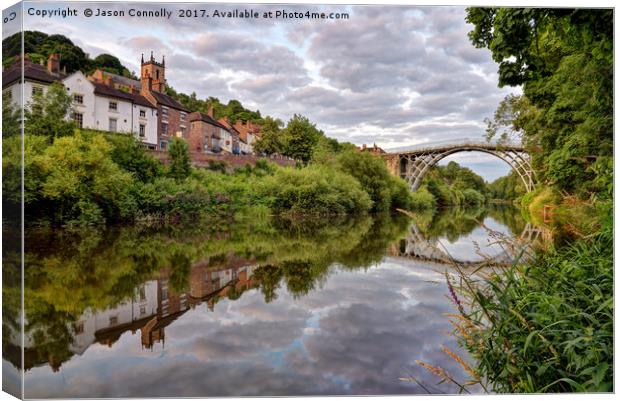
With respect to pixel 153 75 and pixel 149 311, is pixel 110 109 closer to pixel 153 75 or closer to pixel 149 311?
pixel 153 75

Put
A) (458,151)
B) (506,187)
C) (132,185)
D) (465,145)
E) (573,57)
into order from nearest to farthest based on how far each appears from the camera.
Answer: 1. (573,57)
2. (465,145)
3. (458,151)
4. (132,185)
5. (506,187)

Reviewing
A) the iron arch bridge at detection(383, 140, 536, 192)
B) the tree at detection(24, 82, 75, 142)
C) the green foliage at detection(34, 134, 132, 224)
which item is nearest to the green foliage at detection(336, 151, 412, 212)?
the iron arch bridge at detection(383, 140, 536, 192)

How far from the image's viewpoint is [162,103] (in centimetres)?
621

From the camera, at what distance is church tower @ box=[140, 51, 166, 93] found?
4490 millimetres

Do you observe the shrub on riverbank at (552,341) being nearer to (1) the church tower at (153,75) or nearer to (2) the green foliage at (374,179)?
(1) the church tower at (153,75)

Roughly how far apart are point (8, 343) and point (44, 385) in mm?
339

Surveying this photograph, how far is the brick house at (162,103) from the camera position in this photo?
4.72 metres

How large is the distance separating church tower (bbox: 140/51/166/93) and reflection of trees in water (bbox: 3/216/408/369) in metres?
1.91

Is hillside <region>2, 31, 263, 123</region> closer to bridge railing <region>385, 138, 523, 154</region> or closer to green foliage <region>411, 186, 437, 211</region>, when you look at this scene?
bridge railing <region>385, 138, 523, 154</region>

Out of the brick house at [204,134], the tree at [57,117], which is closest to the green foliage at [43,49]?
the tree at [57,117]

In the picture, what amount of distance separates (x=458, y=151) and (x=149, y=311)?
4.35 metres

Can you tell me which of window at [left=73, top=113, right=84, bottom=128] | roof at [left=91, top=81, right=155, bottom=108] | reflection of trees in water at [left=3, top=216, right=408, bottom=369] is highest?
roof at [left=91, top=81, right=155, bottom=108]

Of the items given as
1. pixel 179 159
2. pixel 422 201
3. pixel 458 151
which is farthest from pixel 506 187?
pixel 422 201

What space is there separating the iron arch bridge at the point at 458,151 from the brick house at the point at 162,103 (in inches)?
139
